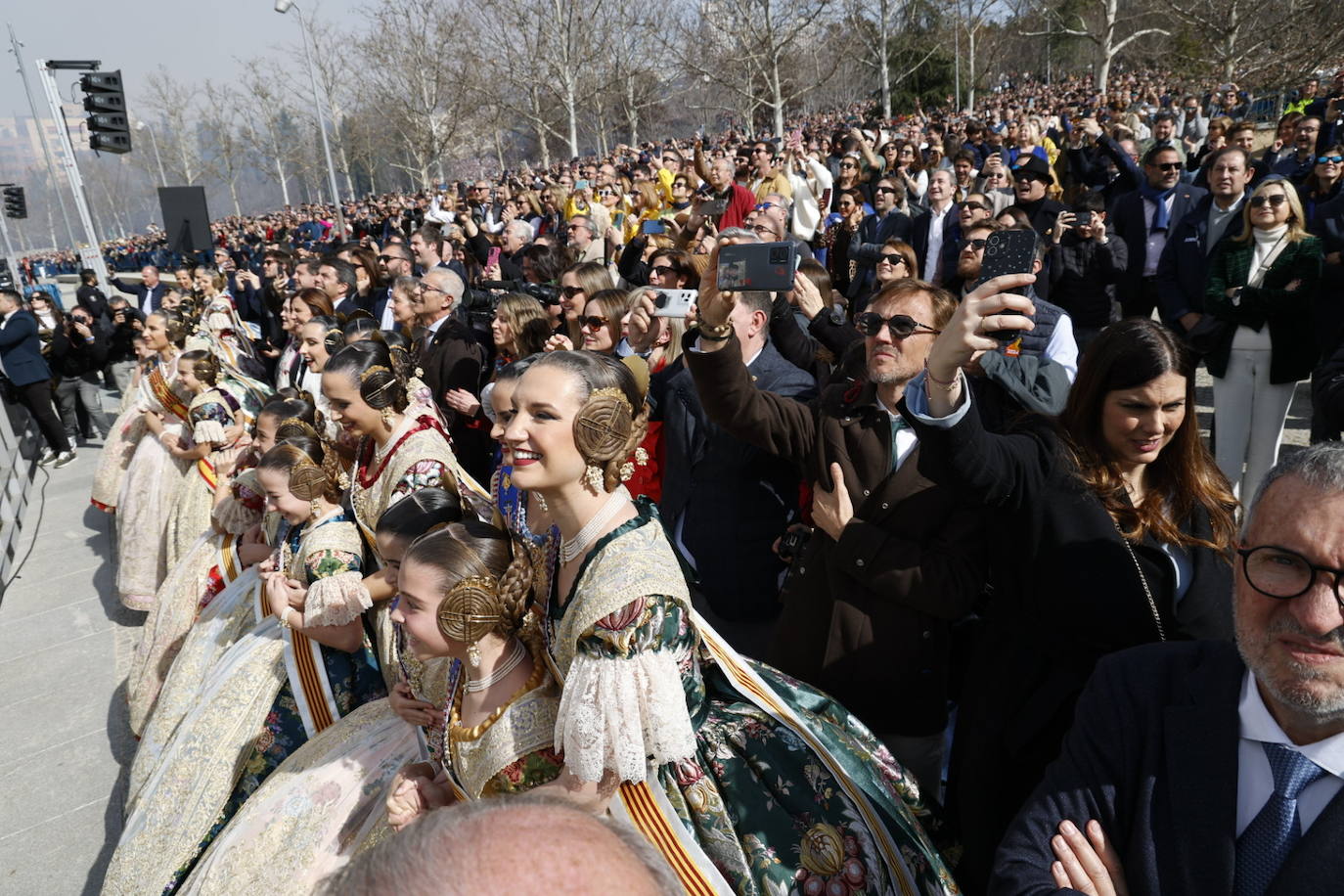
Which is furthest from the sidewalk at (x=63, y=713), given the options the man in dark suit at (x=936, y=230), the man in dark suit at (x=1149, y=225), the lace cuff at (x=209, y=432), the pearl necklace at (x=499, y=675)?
the man in dark suit at (x=1149, y=225)

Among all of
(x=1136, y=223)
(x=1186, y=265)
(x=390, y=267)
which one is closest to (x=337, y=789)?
(x=1186, y=265)

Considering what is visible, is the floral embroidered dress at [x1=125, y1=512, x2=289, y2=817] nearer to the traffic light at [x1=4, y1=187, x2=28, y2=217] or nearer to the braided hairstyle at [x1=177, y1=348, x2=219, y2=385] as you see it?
the braided hairstyle at [x1=177, y1=348, x2=219, y2=385]

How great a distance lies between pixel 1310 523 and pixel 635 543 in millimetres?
1187

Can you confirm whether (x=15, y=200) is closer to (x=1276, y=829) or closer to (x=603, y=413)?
(x=603, y=413)

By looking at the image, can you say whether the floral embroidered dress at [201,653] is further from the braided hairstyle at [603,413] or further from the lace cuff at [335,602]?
the braided hairstyle at [603,413]

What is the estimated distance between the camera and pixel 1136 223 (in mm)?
6297

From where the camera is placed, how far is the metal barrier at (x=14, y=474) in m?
6.41

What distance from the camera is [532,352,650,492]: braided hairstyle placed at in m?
1.99

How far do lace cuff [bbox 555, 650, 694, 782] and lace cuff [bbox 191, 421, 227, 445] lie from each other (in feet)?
12.0

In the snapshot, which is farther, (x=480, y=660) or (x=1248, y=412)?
(x=1248, y=412)

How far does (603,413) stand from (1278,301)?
158 inches

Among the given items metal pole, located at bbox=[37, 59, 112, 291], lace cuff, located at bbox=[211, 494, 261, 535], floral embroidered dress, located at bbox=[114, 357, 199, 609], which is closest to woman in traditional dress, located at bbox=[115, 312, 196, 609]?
floral embroidered dress, located at bbox=[114, 357, 199, 609]

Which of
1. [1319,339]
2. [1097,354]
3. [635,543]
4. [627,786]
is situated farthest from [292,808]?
[1319,339]

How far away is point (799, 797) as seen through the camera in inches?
77.1
